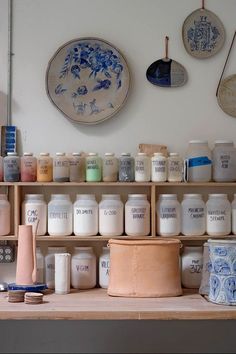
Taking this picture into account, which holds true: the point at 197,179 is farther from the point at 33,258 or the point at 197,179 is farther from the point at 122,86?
the point at 33,258

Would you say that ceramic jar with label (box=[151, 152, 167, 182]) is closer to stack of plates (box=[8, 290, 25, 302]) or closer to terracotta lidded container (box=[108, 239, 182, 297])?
terracotta lidded container (box=[108, 239, 182, 297])

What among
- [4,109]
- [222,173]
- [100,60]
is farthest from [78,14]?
[222,173]

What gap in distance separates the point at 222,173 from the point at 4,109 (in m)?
1.01

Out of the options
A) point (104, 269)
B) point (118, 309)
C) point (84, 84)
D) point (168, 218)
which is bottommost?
point (118, 309)

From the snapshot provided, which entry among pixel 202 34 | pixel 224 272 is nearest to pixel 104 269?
pixel 224 272

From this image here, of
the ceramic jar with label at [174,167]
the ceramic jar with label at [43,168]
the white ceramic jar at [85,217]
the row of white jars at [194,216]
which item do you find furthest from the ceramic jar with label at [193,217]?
the ceramic jar with label at [43,168]

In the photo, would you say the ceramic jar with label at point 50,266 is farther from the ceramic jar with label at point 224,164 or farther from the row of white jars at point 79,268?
the ceramic jar with label at point 224,164

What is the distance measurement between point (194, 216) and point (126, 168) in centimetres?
36

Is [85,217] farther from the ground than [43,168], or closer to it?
closer to it

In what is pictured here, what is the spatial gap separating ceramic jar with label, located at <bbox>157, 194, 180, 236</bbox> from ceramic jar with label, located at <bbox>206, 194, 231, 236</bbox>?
0.45 feet

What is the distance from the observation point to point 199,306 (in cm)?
207

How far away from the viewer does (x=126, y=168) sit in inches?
94.9

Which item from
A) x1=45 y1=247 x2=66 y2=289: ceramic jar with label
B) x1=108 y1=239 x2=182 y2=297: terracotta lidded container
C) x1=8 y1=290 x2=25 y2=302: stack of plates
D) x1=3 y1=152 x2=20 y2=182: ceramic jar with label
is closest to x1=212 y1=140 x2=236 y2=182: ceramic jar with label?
x1=108 y1=239 x2=182 y2=297: terracotta lidded container

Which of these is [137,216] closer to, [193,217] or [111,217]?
[111,217]
